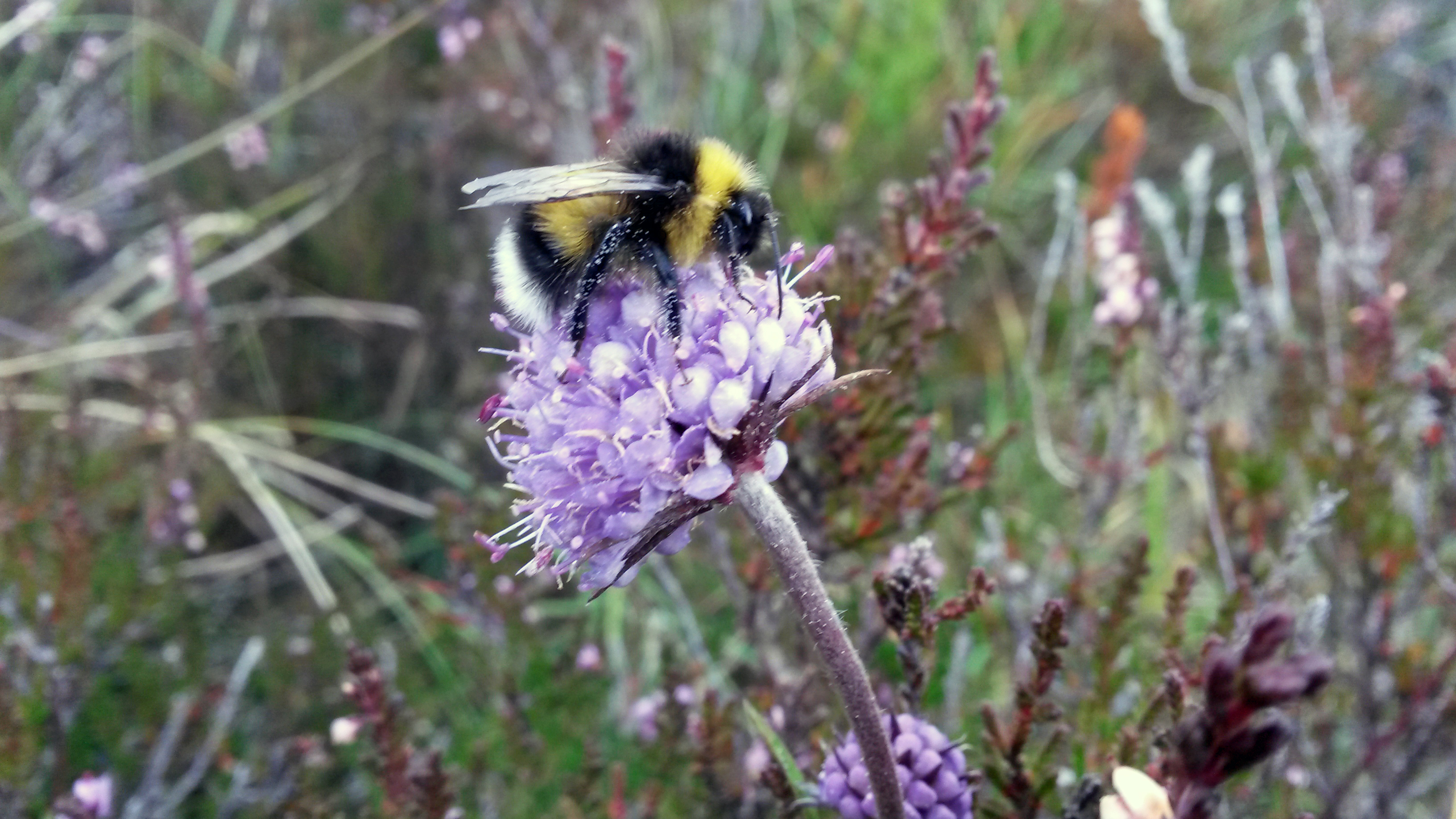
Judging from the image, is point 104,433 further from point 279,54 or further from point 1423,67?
point 1423,67

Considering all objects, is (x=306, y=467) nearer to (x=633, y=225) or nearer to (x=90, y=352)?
(x=90, y=352)

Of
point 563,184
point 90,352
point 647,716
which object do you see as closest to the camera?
point 563,184

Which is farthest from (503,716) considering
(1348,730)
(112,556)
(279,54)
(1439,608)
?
(279,54)

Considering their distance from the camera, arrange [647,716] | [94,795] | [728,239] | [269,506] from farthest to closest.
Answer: [269,506] → [647,716] → [94,795] → [728,239]

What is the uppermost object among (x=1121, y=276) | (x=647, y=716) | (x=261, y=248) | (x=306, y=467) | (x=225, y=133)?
(x=225, y=133)

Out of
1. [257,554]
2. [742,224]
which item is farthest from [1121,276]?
[257,554]

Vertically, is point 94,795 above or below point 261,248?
below

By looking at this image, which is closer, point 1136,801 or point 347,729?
point 1136,801
